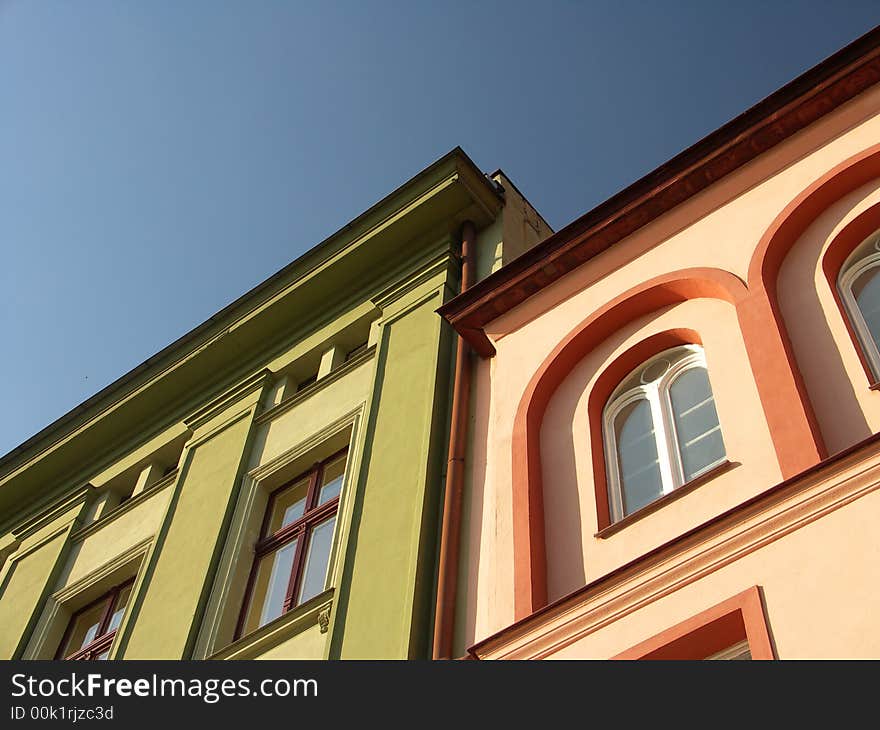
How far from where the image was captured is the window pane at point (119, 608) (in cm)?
1336

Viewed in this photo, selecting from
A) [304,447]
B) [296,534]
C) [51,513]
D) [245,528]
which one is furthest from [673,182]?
[51,513]

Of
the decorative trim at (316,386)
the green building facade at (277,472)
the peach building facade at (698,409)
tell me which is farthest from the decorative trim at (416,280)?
the peach building facade at (698,409)

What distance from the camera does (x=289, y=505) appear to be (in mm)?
12625

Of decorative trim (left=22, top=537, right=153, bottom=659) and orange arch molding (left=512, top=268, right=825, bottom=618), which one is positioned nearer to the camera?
orange arch molding (left=512, top=268, right=825, bottom=618)

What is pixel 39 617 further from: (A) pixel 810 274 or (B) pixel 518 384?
(A) pixel 810 274

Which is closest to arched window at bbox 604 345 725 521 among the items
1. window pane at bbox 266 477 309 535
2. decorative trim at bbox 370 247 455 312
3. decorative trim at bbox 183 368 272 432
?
window pane at bbox 266 477 309 535

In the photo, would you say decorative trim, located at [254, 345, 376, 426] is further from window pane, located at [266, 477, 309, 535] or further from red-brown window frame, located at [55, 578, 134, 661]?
red-brown window frame, located at [55, 578, 134, 661]

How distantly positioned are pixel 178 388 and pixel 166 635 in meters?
5.27

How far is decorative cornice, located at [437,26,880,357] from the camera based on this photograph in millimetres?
10305

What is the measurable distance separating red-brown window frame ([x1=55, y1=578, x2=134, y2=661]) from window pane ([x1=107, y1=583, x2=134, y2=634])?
23 mm

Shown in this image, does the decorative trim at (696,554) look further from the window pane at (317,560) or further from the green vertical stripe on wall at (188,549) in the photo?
the green vertical stripe on wall at (188,549)

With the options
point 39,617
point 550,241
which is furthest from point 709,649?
point 39,617

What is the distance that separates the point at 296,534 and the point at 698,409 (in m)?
4.51

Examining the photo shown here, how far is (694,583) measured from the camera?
7.27m
